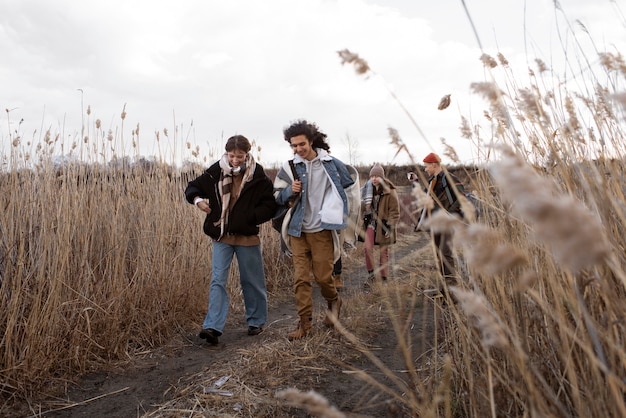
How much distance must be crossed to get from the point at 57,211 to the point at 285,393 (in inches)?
118

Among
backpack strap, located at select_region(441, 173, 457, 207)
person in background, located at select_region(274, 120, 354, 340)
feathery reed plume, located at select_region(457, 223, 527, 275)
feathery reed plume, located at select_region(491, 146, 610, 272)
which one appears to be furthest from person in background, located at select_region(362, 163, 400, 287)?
feathery reed plume, located at select_region(491, 146, 610, 272)

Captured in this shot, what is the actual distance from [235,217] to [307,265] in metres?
0.76

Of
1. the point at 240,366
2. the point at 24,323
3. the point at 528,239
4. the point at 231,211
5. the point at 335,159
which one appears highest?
the point at 335,159

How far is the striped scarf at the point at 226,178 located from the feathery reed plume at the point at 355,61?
122 inches

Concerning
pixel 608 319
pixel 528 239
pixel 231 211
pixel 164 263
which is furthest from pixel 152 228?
pixel 608 319

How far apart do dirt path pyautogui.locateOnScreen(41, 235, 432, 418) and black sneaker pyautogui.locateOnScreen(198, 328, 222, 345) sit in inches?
2.4

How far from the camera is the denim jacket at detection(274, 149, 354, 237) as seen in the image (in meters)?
4.09

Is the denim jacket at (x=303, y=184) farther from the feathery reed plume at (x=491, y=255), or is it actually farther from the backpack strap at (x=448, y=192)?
the feathery reed plume at (x=491, y=255)

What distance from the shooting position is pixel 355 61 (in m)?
1.26

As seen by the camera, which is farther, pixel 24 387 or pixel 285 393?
pixel 24 387

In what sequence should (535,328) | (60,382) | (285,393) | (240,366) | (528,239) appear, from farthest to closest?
1. (240,366)
2. (60,382)
3. (528,239)
4. (535,328)
5. (285,393)

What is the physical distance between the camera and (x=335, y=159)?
4.32m

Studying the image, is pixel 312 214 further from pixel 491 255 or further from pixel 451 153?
pixel 491 255

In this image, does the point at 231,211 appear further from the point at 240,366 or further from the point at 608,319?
the point at 608,319
